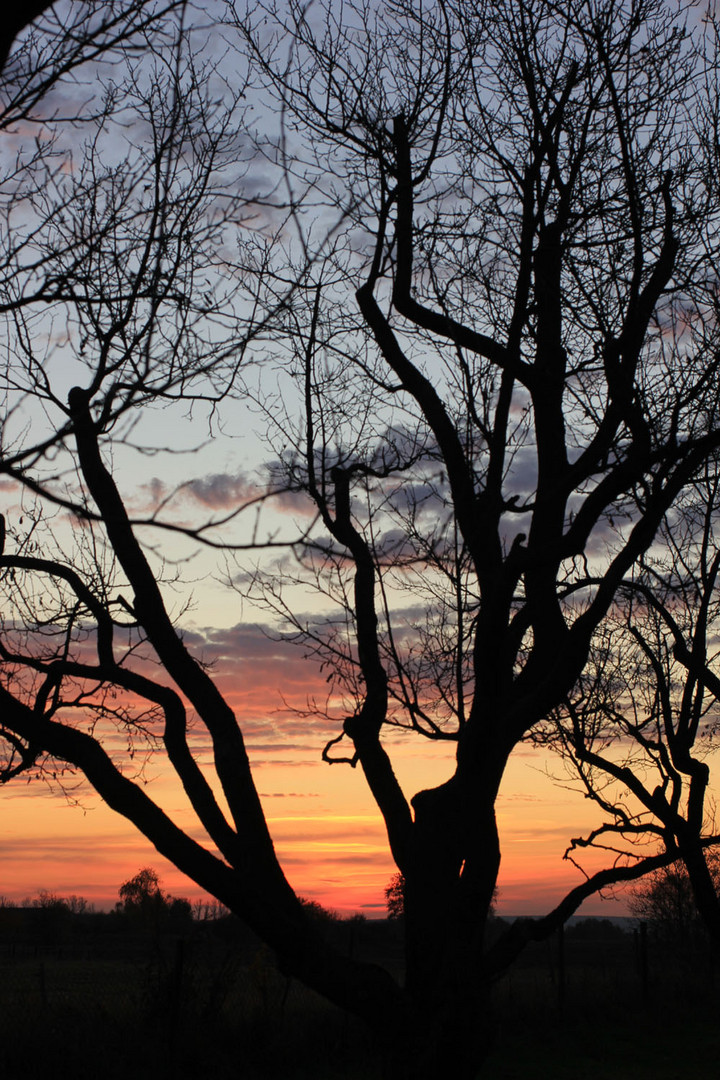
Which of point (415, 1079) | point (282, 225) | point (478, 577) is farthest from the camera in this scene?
point (478, 577)

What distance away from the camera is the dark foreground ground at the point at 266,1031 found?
10445 millimetres

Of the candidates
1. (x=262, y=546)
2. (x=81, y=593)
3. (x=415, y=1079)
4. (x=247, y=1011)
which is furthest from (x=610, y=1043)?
(x=262, y=546)

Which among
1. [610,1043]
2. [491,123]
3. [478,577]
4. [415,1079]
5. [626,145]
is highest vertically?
[491,123]

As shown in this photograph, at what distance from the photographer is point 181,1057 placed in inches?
409

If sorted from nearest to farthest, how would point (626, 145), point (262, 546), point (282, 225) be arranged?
point (262, 546), point (282, 225), point (626, 145)

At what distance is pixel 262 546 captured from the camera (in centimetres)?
373

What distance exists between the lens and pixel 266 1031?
39.1ft

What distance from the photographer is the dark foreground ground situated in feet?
34.3

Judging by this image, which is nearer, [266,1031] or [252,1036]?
[252,1036]

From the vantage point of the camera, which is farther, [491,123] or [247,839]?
[491,123]

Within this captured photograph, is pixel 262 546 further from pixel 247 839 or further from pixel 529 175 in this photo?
pixel 529 175

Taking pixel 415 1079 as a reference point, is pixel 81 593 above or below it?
above

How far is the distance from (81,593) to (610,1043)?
13.1m

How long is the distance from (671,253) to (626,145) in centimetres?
76
